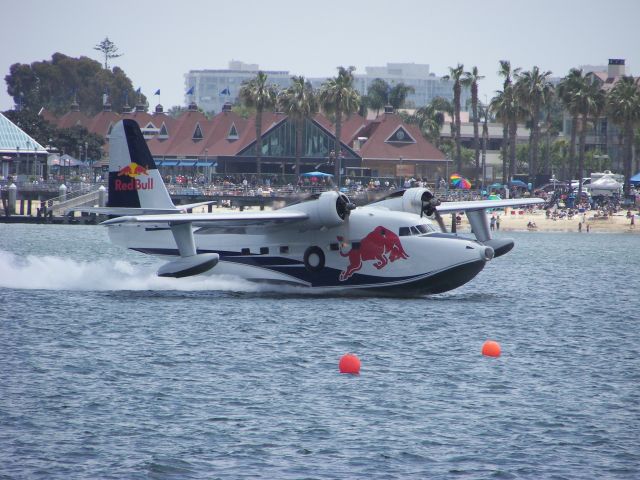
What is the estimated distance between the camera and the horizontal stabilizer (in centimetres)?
3384

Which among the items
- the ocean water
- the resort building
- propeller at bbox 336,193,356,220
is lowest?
the ocean water

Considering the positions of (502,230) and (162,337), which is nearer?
(162,337)

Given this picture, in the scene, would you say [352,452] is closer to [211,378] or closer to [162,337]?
[211,378]

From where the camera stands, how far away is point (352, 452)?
61.1 ft

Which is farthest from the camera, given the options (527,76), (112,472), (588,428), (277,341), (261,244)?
(527,76)

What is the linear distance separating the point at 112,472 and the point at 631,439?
31.5ft

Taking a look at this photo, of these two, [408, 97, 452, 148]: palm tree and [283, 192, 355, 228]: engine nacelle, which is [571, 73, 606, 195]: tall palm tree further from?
[283, 192, 355, 228]: engine nacelle

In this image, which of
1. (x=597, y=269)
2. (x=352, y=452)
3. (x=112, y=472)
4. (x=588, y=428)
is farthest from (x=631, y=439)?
(x=597, y=269)

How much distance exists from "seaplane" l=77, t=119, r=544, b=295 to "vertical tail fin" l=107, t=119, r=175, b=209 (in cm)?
4

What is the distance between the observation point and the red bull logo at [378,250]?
112 ft

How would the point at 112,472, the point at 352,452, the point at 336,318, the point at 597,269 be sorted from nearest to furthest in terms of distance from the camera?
the point at 112,472 → the point at 352,452 → the point at 336,318 → the point at 597,269

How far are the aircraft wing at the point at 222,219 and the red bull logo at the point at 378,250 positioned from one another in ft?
6.61

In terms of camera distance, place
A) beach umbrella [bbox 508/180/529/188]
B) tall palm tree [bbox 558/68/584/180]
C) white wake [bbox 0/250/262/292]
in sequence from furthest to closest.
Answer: beach umbrella [bbox 508/180/529/188]
tall palm tree [bbox 558/68/584/180]
white wake [bbox 0/250/262/292]

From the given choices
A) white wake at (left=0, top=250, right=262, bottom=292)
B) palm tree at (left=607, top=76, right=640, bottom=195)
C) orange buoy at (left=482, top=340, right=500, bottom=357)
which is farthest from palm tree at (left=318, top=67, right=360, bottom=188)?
orange buoy at (left=482, top=340, right=500, bottom=357)
